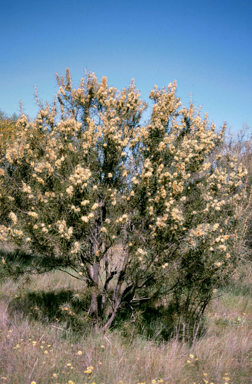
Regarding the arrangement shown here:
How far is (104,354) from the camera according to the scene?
10.1 ft

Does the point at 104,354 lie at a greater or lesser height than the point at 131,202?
lesser

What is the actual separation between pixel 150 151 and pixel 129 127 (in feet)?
2.66

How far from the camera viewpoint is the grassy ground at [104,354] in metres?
2.69

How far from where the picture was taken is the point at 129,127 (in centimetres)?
409

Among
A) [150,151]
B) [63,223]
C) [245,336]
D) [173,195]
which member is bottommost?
[245,336]

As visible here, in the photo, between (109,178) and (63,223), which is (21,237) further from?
(109,178)

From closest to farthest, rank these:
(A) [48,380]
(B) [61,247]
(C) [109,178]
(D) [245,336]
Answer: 1. (A) [48,380]
2. (B) [61,247]
3. (C) [109,178]
4. (D) [245,336]

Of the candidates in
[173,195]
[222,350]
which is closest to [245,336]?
[222,350]

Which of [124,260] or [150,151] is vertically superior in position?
[150,151]

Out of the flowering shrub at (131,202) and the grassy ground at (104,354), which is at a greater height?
the flowering shrub at (131,202)

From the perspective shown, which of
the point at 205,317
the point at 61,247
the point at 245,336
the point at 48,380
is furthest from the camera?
the point at 205,317

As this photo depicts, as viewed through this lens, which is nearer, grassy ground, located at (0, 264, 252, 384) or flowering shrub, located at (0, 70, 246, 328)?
grassy ground, located at (0, 264, 252, 384)

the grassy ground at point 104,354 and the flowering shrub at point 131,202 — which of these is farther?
the flowering shrub at point 131,202

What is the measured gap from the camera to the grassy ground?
269 centimetres
